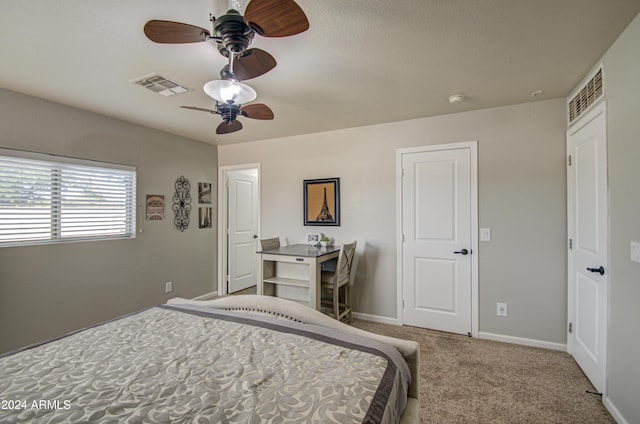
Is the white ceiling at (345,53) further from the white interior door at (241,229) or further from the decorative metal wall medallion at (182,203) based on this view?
the white interior door at (241,229)

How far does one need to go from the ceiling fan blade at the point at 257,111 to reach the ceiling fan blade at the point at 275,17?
908 mm

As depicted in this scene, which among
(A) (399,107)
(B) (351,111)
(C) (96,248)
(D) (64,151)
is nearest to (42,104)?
(D) (64,151)

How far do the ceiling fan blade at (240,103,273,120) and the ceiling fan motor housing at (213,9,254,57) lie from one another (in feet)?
2.53

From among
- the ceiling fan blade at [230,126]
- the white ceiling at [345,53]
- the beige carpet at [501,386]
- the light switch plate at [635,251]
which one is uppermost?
the white ceiling at [345,53]

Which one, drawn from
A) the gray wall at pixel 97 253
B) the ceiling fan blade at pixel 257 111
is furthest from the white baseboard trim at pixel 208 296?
the ceiling fan blade at pixel 257 111

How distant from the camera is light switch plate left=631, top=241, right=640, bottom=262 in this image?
1633mm

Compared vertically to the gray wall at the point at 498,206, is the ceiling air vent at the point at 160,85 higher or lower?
higher

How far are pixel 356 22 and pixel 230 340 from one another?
1876mm

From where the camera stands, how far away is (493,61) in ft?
7.00

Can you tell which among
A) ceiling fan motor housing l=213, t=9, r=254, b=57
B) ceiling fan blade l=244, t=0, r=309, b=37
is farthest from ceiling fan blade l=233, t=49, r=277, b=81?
ceiling fan blade l=244, t=0, r=309, b=37

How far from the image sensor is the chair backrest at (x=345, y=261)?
125 inches

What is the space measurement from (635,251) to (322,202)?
114 inches

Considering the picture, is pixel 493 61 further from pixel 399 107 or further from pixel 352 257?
pixel 352 257

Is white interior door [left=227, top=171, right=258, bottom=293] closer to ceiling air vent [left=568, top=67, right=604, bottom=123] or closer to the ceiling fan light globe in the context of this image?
the ceiling fan light globe
